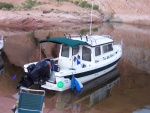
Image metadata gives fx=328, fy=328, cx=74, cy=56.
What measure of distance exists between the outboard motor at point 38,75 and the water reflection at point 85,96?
102 cm

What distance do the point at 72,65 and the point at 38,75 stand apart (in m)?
A: 2.16

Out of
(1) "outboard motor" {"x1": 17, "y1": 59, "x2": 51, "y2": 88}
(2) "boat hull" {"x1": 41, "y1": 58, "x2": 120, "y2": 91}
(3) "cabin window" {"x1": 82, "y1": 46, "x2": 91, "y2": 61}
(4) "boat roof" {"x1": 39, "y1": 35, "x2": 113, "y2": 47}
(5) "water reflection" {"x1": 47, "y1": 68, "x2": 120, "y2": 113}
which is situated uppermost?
(4) "boat roof" {"x1": 39, "y1": 35, "x2": 113, "y2": 47}

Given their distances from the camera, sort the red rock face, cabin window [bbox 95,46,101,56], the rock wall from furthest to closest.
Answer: the red rock face < the rock wall < cabin window [bbox 95,46,101,56]

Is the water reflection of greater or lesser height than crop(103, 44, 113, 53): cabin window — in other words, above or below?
below

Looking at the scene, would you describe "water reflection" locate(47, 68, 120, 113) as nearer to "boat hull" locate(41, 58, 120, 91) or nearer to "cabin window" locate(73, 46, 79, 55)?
"boat hull" locate(41, 58, 120, 91)

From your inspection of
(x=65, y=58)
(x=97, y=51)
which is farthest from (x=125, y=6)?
(x=65, y=58)

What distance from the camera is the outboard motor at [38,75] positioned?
14977 millimetres

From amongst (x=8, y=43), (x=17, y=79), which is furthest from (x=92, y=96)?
(x=8, y=43)


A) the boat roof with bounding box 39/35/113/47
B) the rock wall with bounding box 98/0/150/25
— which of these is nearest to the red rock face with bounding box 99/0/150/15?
the rock wall with bounding box 98/0/150/25

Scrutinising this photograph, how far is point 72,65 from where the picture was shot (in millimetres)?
16500

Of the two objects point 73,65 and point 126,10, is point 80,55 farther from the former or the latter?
point 126,10

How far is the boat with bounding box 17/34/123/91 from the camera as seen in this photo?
15180 mm

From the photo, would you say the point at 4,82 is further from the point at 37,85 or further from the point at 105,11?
the point at 105,11

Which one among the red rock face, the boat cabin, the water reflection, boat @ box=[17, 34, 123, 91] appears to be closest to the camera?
the water reflection
